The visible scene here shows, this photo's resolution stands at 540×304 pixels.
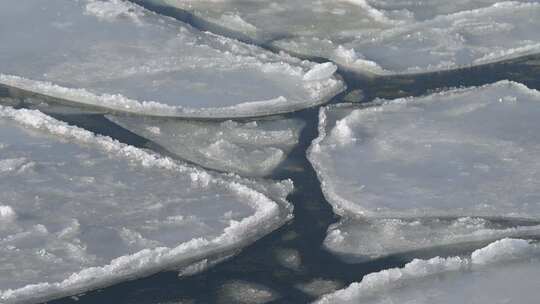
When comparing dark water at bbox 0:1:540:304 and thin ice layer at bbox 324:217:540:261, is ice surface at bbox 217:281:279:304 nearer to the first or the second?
dark water at bbox 0:1:540:304

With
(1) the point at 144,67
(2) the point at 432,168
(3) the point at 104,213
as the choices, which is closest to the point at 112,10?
(1) the point at 144,67

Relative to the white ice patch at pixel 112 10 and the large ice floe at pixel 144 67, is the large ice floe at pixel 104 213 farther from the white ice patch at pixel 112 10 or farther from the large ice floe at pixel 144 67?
the white ice patch at pixel 112 10

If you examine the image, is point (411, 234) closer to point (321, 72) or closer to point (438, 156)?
point (438, 156)

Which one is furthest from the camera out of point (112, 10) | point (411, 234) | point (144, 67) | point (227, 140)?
point (112, 10)

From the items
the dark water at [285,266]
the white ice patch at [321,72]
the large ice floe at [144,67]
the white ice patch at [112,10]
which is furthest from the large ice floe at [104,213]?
the white ice patch at [112,10]

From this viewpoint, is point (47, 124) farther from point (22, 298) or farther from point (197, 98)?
point (22, 298)

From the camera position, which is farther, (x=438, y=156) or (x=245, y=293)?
(x=438, y=156)

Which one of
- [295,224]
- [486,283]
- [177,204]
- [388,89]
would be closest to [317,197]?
[295,224]
